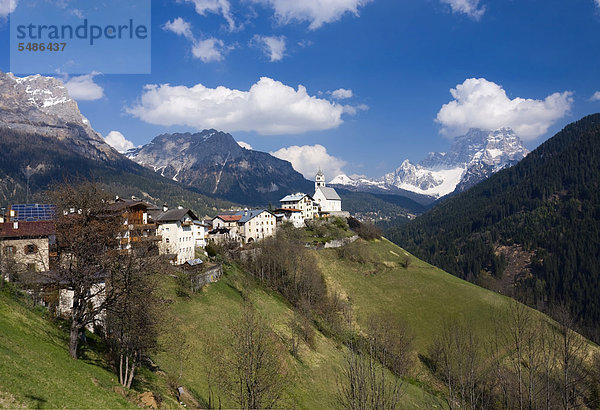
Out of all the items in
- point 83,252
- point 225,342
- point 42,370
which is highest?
point 83,252

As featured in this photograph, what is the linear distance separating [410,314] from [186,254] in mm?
51445

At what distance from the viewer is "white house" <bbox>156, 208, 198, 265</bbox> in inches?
2842

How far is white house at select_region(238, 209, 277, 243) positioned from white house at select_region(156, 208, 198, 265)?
28.6 m

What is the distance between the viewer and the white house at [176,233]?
72188 millimetres

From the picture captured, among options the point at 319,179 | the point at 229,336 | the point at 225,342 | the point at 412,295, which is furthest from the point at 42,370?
the point at 319,179

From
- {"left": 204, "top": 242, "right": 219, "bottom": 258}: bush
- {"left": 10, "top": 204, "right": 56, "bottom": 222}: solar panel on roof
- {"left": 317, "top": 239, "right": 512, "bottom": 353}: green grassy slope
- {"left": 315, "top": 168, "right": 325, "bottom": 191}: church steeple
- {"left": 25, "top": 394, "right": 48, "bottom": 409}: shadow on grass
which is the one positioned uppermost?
{"left": 315, "top": 168, "right": 325, "bottom": 191}: church steeple

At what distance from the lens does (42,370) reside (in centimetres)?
2133

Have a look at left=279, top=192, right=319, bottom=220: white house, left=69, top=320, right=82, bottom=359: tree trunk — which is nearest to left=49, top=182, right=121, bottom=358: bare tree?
left=69, top=320, right=82, bottom=359: tree trunk

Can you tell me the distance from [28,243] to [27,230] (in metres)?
1.66

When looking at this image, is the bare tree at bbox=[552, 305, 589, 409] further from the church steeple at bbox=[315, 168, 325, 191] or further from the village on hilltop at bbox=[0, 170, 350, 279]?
the church steeple at bbox=[315, 168, 325, 191]

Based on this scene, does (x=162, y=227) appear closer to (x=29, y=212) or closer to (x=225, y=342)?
(x=29, y=212)

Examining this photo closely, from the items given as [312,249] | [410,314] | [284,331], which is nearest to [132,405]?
[284,331]

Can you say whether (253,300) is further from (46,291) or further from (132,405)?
(132,405)

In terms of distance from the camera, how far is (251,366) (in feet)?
90.4
